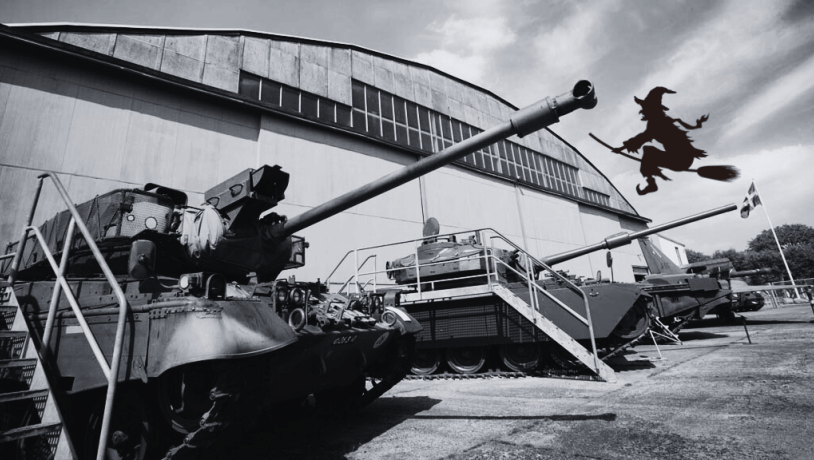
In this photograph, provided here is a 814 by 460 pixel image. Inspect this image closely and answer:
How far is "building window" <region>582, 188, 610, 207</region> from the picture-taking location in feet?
91.0

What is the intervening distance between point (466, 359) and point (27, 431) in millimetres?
7610

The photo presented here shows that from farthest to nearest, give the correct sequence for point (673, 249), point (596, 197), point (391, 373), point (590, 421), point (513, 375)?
point (673, 249)
point (596, 197)
point (513, 375)
point (391, 373)
point (590, 421)

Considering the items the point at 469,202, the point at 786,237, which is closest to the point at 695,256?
the point at 786,237

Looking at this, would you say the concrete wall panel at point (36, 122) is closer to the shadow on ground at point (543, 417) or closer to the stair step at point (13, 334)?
the stair step at point (13, 334)

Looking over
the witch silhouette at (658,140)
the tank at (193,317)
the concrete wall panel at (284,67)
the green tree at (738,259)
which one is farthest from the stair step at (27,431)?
the green tree at (738,259)

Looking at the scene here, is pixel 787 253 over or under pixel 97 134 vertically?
over

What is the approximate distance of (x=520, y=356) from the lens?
8594 mm

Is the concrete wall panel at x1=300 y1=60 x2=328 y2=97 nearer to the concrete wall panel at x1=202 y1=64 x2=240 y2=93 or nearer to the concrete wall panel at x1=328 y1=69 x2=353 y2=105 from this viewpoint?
the concrete wall panel at x1=328 y1=69 x2=353 y2=105

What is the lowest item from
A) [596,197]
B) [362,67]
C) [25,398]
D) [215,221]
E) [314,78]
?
[25,398]

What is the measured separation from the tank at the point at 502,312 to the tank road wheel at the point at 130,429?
5.67m

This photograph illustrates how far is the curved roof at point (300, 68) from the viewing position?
10617 mm

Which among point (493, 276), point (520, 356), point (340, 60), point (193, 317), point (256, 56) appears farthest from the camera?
point (340, 60)

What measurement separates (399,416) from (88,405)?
344cm

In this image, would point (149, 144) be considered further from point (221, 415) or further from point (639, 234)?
point (639, 234)
